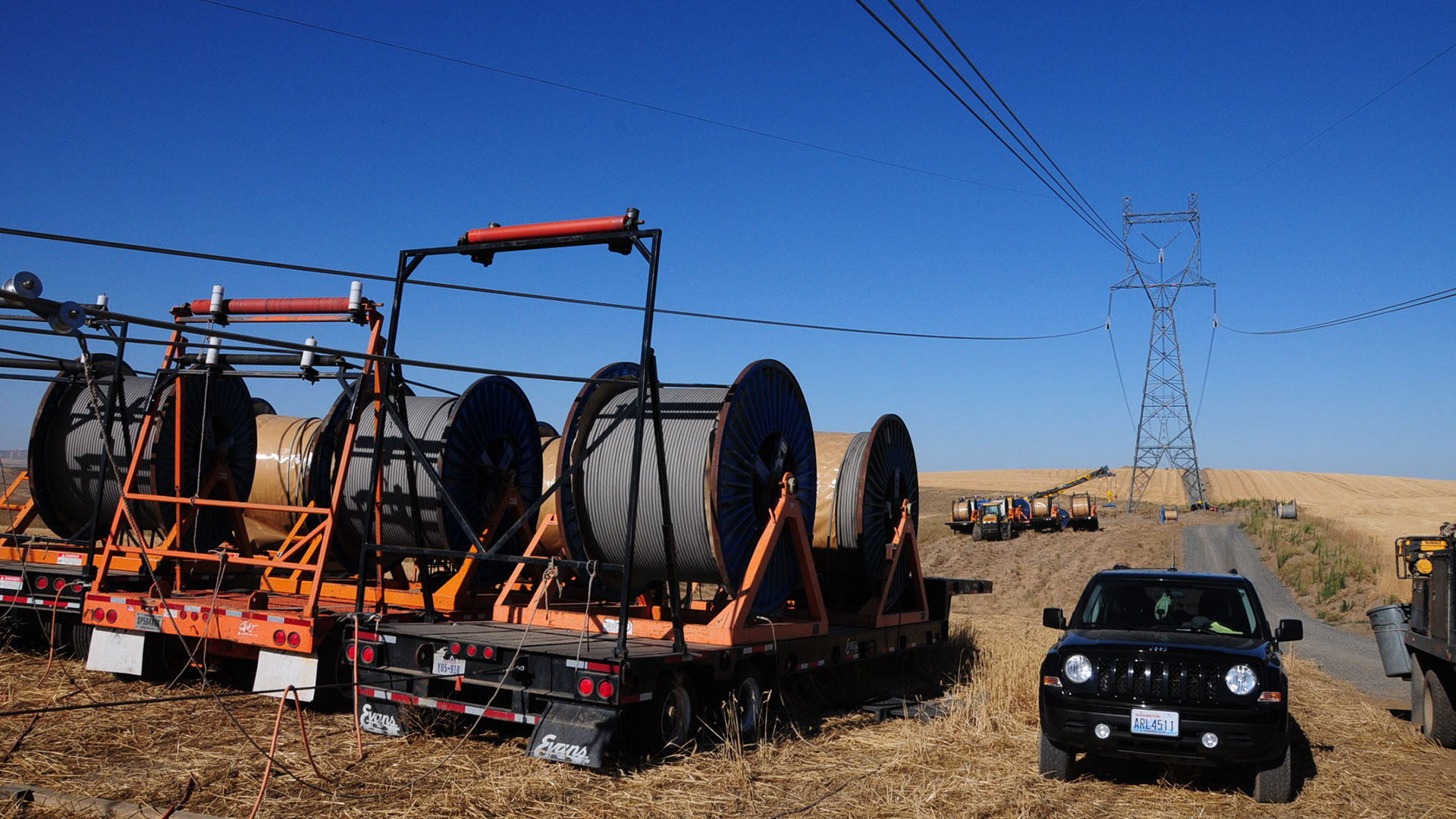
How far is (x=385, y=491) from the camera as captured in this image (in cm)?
1254

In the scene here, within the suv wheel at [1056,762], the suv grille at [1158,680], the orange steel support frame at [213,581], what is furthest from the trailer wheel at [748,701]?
the orange steel support frame at [213,581]

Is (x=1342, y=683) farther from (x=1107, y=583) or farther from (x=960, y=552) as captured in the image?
(x=960, y=552)

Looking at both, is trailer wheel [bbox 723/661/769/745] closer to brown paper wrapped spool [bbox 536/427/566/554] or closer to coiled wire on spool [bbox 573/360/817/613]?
coiled wire on spool [bbox 573/360/817/613]

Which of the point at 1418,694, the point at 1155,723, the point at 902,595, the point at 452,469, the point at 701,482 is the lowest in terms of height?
the point at 1418,694

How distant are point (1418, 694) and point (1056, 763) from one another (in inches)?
203

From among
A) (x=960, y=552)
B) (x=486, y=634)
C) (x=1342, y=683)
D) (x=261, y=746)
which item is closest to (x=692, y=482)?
(x=486, y=634)

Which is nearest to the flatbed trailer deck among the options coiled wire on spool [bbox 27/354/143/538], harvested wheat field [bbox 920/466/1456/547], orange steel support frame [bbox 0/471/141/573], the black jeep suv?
the black jeep suv

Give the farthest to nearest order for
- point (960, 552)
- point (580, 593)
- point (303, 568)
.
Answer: point (960, 552), point (580, 593), point (303, 568)

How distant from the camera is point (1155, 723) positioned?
7668 mm

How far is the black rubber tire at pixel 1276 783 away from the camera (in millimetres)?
7711

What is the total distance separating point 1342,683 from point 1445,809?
7.67 meters

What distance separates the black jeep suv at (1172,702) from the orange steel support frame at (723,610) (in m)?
2.59

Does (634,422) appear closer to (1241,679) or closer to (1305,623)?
(1241,679)

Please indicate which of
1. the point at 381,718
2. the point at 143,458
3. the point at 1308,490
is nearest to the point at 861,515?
the point at 381,718
